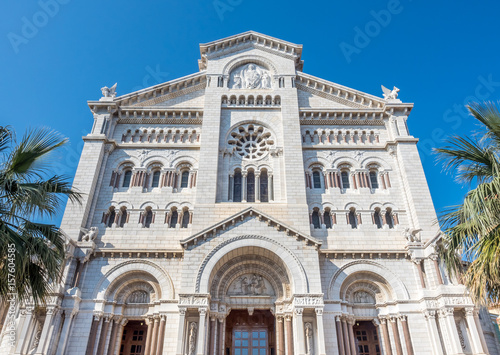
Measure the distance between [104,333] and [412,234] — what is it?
1889cm

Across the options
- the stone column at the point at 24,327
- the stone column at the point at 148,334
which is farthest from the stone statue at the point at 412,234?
the stone column at the point at 24,327

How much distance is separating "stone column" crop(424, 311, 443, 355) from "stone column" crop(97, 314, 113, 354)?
689 inches

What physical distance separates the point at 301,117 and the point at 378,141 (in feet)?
19.9

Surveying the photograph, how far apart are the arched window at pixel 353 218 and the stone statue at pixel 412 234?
2.99 m

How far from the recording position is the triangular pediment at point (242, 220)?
2083cm

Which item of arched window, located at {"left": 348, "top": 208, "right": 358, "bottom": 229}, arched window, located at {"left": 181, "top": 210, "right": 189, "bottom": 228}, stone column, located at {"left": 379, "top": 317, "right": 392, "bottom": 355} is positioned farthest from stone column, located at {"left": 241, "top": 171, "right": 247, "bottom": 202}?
stone column, located at {"left": 379, "top": 317, "right": 392, "bottom": 355}

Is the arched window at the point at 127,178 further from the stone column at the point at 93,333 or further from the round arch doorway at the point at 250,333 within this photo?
the round arch doorway at the point at 250,333

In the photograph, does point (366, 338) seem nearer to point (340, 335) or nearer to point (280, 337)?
point (340, 335)

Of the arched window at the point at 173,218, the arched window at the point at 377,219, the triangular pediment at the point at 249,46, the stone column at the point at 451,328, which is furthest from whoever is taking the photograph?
the triangular pediment at the point at 249,46

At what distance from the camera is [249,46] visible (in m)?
31.3

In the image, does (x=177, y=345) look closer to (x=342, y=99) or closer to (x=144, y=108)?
(x=144, y=108)

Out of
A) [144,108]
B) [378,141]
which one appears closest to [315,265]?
[378,141]

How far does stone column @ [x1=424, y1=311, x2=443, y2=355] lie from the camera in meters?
18.9

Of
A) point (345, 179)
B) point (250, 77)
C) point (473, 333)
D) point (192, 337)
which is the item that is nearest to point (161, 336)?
point (192, 337)
